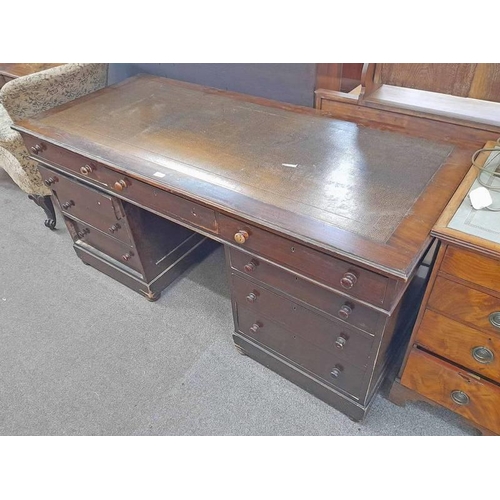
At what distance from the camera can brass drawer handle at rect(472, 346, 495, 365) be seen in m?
0.96

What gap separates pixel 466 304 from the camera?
0.92 m

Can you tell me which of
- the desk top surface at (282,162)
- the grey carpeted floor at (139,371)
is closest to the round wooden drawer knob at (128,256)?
the grey carpeted floor at (139,371)

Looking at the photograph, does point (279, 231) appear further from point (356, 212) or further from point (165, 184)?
point (165, 184)

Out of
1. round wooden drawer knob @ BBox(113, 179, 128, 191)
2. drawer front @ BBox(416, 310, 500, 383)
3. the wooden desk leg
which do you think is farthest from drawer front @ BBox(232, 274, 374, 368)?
the wooden desk leg

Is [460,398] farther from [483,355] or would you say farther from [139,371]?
[139,371]

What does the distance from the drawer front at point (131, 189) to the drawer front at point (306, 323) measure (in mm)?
245

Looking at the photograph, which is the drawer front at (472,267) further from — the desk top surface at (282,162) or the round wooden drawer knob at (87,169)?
the round wooden drawer knob at (87,169)

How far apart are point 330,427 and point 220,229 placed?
2.54 feet

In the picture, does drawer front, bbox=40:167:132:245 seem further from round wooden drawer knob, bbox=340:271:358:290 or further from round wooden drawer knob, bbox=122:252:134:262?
round wooden drawer knob, bbox=340:271:358:290

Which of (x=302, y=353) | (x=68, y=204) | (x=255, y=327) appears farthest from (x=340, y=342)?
(x=68, y=204)

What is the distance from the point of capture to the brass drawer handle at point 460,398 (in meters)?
1.09

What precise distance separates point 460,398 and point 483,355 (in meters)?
0.21

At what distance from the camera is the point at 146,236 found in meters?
1.57

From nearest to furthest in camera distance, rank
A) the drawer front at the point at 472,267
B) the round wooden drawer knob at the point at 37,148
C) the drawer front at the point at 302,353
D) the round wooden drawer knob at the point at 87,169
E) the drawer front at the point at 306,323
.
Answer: the drawer front at the point at 472,267 → the drawer front at the point at 306,323 → the drawer front at the point at 302,353 → the round wooden drawer knob at the point at 87,169 → the round wooden drawer knob at the point at 37,148
